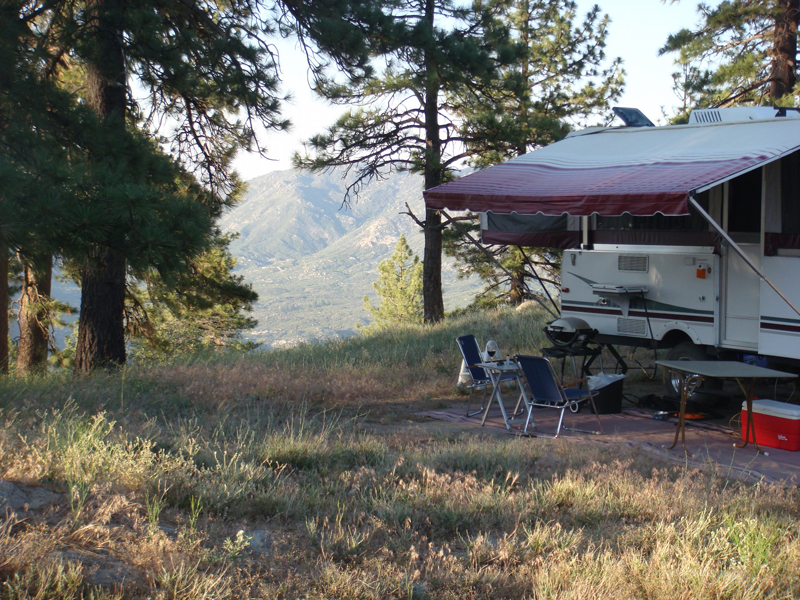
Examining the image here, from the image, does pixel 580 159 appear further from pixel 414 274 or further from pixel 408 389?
pixel 414 274

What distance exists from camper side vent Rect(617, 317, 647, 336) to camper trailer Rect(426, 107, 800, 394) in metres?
0.01

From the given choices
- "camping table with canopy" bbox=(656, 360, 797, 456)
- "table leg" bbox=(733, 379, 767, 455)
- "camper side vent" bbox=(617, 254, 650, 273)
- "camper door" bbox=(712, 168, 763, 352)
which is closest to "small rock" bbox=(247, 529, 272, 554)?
"camping table with canopy" bbox=(656, 360, 797, 456)

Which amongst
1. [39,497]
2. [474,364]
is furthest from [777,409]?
[39,497]

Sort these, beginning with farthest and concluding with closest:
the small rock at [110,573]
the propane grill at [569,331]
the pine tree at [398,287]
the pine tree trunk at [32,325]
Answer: the pine tree at [398,287] < the pine tree trunk at [32,325] < the propane grill at [569,331] < the small rock at [110,573]

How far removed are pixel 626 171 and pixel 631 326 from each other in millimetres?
2238

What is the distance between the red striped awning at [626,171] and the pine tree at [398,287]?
3556 centimetres

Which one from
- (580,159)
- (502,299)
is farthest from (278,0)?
(502,299)

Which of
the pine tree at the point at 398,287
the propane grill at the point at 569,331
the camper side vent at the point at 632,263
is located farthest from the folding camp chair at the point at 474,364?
the pine tree at the point at 398,287

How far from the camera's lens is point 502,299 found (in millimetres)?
23375

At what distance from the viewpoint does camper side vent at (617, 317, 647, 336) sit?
8062 millimetres

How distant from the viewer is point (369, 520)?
3.87 meters

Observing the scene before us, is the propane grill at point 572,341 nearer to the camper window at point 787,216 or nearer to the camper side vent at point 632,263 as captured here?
the camper side vent at point 632,263

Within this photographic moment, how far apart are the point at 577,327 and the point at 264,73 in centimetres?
546

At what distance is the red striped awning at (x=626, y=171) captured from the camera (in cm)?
577
